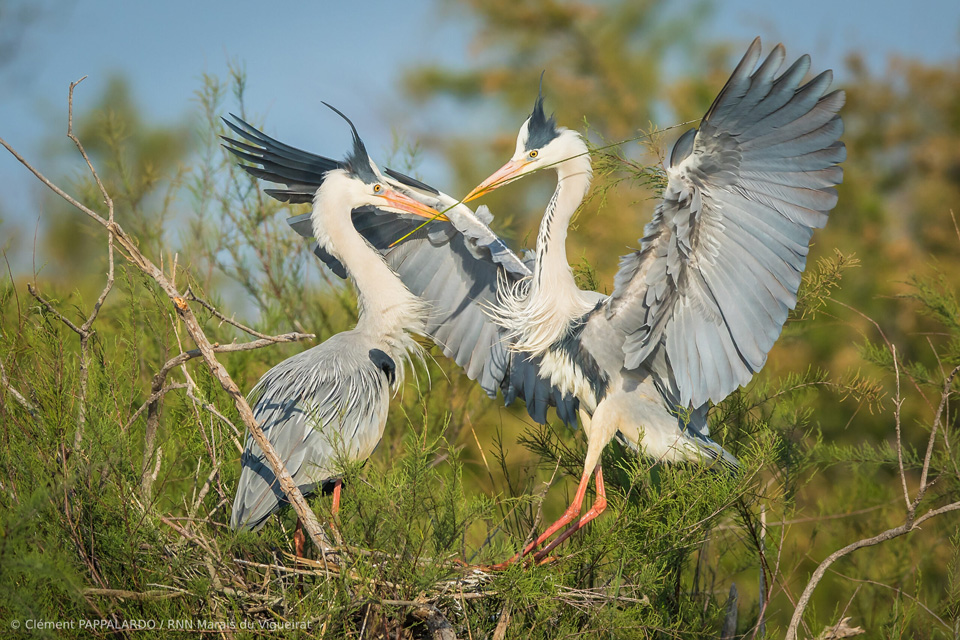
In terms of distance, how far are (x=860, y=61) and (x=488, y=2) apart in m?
6.48

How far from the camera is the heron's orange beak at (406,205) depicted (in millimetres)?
3558

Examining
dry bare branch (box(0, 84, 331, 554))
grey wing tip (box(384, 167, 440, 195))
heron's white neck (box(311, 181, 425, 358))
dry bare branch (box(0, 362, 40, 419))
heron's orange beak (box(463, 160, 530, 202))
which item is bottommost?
dry bare branch (box(0, 362, 40, 419))

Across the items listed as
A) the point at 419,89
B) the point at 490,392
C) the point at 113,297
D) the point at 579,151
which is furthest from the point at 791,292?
the point at 419,89

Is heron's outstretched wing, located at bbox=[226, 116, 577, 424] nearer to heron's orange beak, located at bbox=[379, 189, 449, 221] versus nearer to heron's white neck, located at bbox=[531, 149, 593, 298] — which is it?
heron's orange beak, located at bbox=[379, 189, 449, 221]

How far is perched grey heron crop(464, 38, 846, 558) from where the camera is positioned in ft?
8.96

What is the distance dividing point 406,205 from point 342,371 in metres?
0.80

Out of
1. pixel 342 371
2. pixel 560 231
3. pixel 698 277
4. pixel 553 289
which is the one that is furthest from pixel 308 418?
pixel 698 277

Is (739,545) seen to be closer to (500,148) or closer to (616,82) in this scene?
(500,148)

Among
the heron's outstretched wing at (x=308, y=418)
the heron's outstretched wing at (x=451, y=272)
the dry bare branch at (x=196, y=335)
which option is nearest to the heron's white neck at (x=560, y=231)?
the heron's outstretched wing at (x=451, y=272)

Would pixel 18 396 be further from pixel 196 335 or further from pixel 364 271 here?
pixel 364 271

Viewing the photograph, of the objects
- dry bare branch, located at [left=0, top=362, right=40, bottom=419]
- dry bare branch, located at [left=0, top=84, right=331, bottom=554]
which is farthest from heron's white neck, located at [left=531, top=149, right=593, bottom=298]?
dry bare branch, located at [left=0, top=362, right=40, bottom=419]

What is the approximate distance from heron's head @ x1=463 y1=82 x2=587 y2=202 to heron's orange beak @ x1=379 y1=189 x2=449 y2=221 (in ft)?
0.62

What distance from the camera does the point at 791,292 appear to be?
2.84 meters

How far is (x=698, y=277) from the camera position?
2955mm
